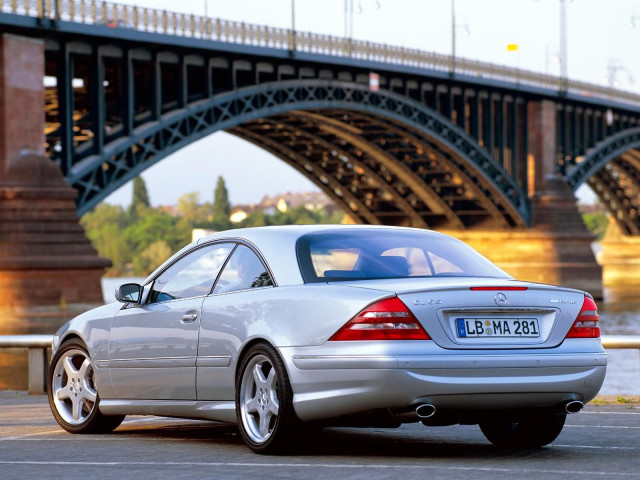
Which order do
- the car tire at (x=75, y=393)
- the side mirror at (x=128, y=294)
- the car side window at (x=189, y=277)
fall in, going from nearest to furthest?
the car side window at (x=189, y=277) < the side mirror at (x=128, y=294) < the car tire at (x=75, y=393)

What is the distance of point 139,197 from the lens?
509 feet

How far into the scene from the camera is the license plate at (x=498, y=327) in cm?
703

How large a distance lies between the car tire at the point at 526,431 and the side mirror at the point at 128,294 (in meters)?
2.11

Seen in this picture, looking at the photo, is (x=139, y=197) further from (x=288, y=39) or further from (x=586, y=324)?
(x=586, y=324)

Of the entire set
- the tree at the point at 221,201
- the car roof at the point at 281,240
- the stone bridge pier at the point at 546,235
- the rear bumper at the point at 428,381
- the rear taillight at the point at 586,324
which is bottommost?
the tree at the point at 221,201

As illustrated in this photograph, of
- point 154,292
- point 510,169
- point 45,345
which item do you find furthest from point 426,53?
point 154,292

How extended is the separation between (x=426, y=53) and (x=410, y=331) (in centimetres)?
4776

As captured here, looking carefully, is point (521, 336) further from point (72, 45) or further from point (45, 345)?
point (72, 45)

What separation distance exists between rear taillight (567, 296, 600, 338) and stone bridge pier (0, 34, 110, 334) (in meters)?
27.2

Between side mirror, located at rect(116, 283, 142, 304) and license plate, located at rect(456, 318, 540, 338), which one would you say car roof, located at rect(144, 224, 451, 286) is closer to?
side mirror, located at rect(116, 283, 142, 304)

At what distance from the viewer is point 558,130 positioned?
2643 inches

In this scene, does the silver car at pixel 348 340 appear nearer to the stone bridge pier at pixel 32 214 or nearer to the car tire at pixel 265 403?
the car tire at pixel 265 403

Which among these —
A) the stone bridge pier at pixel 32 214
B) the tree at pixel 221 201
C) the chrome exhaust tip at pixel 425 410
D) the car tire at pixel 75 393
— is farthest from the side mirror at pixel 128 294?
the tree at pixel 221 201

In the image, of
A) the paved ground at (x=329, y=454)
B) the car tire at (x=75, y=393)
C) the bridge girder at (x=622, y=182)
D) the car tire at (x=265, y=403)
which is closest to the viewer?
the paved ground at (x=329, y=454)
